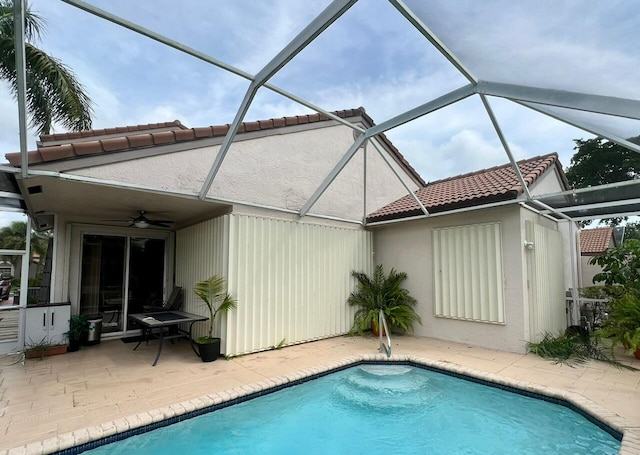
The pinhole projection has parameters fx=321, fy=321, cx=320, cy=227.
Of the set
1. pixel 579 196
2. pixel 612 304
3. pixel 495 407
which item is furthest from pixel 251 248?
pixel 612 304

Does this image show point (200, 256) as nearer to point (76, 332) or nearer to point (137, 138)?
point (76, 332)

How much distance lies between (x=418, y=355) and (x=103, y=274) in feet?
28.9

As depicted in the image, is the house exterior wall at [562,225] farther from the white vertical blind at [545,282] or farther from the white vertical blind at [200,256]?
the white vertical blind at [200,256]

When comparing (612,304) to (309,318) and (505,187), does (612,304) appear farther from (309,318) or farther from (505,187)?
(309,318)

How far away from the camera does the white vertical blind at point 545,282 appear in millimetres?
7414

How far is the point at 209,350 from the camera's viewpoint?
21.8 ft

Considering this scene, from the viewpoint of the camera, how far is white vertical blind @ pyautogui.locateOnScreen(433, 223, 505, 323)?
24.5 ft

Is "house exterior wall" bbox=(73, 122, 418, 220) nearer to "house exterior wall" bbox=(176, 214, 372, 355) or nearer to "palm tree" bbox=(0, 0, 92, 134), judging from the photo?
"house exterior wall" bbox=(176, 214, 372, 355)

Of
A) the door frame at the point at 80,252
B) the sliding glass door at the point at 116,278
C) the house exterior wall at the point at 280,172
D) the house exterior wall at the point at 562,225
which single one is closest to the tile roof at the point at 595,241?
the house exterior wall at the point at 562,225

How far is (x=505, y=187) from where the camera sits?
24.1ft

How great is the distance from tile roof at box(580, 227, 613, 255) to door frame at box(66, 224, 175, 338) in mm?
18351

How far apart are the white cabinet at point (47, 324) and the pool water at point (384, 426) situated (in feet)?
17.2

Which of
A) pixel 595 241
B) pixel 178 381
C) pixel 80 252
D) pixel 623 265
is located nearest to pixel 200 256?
pixel 178 381

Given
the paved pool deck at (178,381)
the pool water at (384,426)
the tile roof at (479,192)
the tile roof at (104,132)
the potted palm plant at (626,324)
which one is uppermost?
the tile roof at (104,132)
